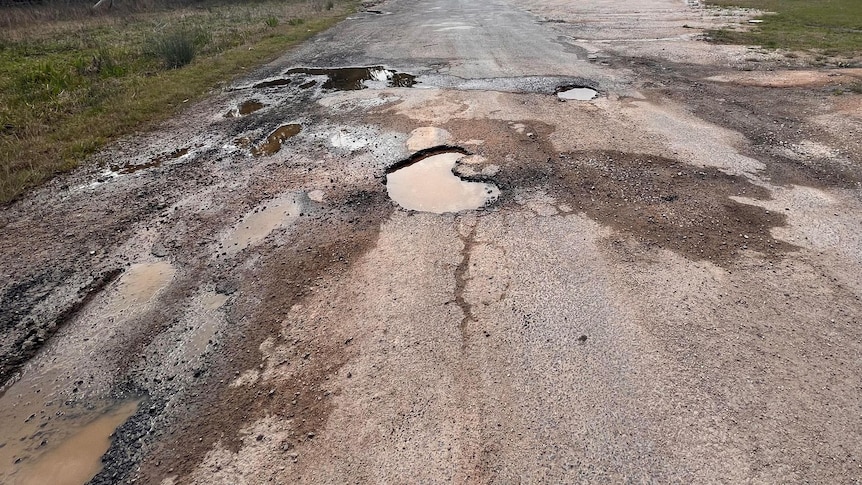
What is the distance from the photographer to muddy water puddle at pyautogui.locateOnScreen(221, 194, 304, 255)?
4.61 m

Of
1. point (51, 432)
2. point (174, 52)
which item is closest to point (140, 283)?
point (51, 432)

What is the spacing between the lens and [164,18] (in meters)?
19.9

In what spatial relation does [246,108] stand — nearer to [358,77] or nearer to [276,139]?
[276,139]

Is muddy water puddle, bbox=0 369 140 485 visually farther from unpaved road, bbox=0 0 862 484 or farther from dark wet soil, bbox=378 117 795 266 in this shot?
dark wet soil, bbox=378 117 795 266

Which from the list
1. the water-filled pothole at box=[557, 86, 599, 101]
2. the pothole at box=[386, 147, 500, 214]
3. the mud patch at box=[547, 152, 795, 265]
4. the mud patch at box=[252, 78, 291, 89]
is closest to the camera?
the mud patch at box=[547, 152, 795, 265]

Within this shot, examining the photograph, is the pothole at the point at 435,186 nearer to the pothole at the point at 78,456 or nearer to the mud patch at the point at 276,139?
the mud patch at the point at 276,139

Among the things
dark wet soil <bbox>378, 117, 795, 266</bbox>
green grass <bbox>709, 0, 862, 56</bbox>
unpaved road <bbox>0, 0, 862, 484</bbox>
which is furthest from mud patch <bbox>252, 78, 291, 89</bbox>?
green grass <bbox>709, 0, 862, 56</bbox>

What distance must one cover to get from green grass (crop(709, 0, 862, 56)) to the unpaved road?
16.3 feet

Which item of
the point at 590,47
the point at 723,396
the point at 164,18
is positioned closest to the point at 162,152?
the point at 723,396

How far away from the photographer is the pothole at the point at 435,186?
5078mm

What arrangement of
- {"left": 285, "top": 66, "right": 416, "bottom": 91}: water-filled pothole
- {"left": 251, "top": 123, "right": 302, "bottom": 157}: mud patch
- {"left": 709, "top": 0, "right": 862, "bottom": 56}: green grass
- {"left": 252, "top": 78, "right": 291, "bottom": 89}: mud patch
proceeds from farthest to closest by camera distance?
{"left": 709, "top": 0, "right": 862, "bottom": 56}: green grass < {"left": 252, "top": 78, "right": 291, "bottom": 89}: mud patch < {"left": 285, "top": 66, "right": 416, "bottom": 91}: water-filled pothole < {"left": 251, "top": 123, "right": 302, "bottom": 157}: mud patch

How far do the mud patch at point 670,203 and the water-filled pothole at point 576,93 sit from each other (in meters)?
2.51

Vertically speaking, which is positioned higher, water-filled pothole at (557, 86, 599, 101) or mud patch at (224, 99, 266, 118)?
mud patch at (224, 99, 266, 118)

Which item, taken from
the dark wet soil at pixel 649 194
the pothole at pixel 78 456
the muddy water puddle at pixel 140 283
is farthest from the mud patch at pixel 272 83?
the pothole at pixel 78 456
